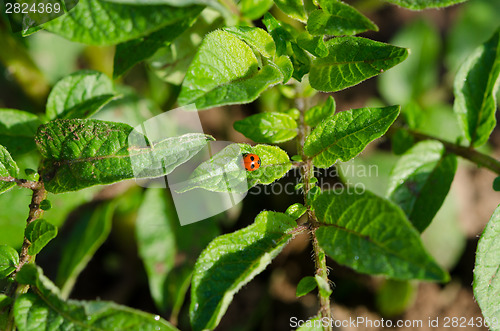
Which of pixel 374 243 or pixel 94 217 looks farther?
pixel 94 217

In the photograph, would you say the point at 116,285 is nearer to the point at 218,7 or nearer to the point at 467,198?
the point at 218,7

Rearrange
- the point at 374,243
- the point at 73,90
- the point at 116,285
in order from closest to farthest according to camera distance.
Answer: the point at 374,243
the point at 73,90
the point at 116,285

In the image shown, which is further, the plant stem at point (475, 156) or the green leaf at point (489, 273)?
the plant stem at point (475, 156)

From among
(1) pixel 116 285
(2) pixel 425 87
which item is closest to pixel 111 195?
(1) pixel 116 285

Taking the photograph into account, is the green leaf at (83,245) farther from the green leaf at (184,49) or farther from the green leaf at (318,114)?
the green leaf at (318,114)

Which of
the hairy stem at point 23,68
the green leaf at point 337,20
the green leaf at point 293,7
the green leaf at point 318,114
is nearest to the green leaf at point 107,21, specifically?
the green leaf at point 293,7

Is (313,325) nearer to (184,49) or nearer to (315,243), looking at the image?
(315,243)

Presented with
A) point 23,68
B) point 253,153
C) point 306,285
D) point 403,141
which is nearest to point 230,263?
point 306,285
